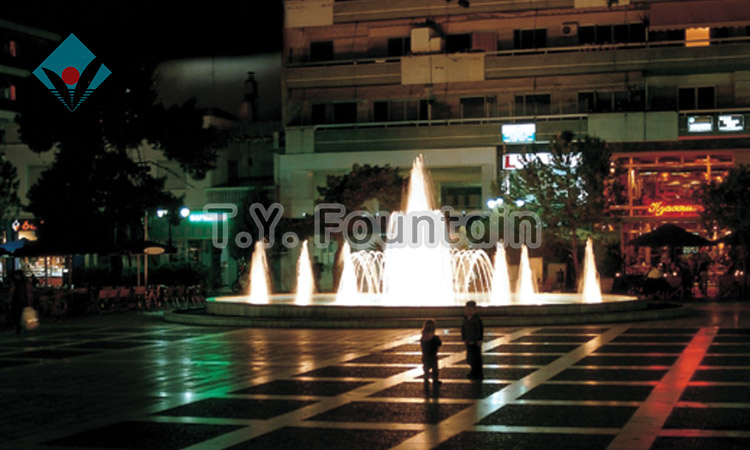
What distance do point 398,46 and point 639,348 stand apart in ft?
106

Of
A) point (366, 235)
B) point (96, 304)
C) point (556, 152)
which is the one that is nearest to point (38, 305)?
point (96, 304)

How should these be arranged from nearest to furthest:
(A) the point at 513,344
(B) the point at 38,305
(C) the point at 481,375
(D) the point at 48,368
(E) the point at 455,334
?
(C) the point at 481,375, (D) the point at 48,368, (A) the point at 513,344, (E) the point at 455,334, (B) the point at 38,305

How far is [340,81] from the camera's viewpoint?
4981cm

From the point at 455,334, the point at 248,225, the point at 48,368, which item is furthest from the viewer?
the point at 248,225

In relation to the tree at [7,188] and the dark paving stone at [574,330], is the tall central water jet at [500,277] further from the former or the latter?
the tree at [7,188]

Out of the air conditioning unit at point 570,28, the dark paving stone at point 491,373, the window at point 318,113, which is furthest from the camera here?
the window at point 318,113

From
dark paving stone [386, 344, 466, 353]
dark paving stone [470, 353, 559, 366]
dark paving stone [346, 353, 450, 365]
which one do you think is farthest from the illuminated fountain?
dark paving stone [470, 353, 559, 366]

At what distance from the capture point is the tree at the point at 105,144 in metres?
41.0

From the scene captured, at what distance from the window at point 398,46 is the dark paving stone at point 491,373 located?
34.3 meters

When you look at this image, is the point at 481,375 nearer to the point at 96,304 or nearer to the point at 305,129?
the point at 96,304

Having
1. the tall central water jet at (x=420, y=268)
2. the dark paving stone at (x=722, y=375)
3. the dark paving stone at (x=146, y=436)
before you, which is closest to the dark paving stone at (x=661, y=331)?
the dark paving stone at (x=722, y=375)

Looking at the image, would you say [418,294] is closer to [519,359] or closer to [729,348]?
[729,348]

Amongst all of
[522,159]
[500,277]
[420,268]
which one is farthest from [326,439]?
[522,159]

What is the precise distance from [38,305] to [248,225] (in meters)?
17.5
